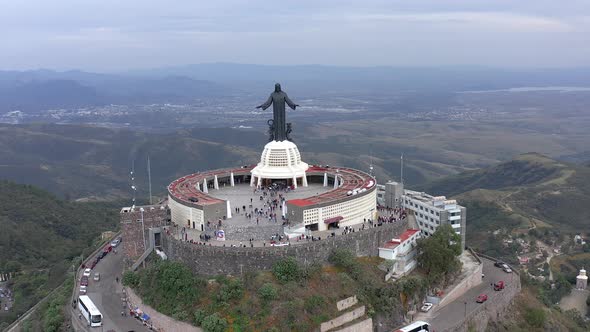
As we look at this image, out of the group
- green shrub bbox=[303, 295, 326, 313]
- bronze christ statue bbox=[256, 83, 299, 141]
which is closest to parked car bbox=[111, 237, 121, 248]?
bronze christ statue bbox=[256, 83, 299, 141]

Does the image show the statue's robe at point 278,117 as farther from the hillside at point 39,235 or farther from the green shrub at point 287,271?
the hillside at point 39,235

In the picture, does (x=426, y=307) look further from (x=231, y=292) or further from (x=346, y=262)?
(x=231, y=292)

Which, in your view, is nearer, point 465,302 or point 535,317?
point 465,302

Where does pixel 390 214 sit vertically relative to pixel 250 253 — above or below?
below

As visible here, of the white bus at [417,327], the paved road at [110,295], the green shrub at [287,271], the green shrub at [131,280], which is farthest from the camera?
the green shrub at [131,280]

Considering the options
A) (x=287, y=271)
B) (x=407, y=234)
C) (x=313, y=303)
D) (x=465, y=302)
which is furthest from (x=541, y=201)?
(x=313, y=303)

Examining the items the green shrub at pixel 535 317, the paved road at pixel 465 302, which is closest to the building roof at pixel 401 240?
the paved road at pixel 465 302

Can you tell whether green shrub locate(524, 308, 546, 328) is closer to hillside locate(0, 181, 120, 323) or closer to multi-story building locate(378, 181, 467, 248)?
multi-story building locate(378, 181, 467, 248)
